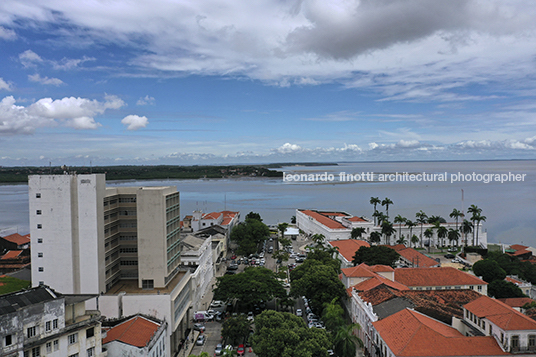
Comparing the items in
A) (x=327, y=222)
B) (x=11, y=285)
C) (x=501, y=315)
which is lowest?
(x=327, y=222)

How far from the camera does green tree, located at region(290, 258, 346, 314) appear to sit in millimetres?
33700

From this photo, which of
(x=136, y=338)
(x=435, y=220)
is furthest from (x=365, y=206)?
(x=136, y=338)

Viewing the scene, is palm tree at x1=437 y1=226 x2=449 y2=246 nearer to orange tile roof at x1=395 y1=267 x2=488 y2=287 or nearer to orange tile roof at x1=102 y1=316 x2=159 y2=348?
orange tile roof at x1=395 y1=267 x2=488 y2=287

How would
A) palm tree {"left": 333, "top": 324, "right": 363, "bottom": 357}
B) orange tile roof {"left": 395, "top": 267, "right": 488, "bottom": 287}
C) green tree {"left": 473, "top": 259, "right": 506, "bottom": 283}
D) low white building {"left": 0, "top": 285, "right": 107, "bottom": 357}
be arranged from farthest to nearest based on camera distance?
green tree {"left": 473, "top": 259, "right": 506, "bottom": 283} → orange tile roof {"left": 395, "top": 267, "right": 488, "bottom": 287} → palm tree {"left": 333, "top": 324, "right": 363, "bottom": 357} → low white building {"left": 0, "top": 285, "right": 107, "bottom": 357}

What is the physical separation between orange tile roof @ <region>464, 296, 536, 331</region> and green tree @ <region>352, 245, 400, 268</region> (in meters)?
17.8

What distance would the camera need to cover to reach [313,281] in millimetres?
34500

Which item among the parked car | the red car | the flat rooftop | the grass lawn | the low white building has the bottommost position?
the parked car

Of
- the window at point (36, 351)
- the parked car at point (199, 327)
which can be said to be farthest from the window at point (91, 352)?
the parked car at point (199, 327)

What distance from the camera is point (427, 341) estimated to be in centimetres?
2255

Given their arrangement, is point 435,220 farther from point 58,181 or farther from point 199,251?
point 58,181

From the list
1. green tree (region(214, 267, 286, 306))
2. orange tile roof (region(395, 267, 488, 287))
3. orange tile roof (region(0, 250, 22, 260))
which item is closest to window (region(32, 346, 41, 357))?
green tree (region(214, 267, 286, 306))

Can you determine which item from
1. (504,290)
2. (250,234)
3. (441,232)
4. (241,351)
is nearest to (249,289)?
(241,351)

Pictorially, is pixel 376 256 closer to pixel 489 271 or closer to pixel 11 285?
pixel 489 271

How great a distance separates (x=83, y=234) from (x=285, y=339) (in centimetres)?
1732
